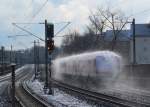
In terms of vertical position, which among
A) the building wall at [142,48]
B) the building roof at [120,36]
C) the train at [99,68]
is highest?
the building roof at [120,36]

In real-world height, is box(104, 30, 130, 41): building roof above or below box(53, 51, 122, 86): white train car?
above

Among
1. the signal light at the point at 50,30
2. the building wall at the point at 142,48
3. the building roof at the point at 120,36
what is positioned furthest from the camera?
the building roof at the point at 120,36

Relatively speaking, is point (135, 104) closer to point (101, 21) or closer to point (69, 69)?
point (69, 69)

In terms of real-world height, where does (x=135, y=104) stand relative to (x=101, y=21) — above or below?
below

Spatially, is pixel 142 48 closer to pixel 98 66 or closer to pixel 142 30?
pixel 142 30

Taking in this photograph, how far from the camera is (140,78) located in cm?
4869

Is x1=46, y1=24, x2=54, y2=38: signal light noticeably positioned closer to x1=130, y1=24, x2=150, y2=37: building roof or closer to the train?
the train

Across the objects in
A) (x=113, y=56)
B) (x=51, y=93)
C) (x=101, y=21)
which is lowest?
(x=51, y=93)

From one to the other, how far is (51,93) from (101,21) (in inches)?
2298

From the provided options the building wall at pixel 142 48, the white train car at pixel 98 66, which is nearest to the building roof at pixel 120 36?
the building wall at pixel 142 48

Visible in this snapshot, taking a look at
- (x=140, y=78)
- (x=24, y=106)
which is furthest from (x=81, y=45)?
(x=24, y=106)

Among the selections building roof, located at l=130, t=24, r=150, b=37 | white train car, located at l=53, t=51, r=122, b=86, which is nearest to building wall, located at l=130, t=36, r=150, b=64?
building roof, located at l=130, t=24, r=150, b=37

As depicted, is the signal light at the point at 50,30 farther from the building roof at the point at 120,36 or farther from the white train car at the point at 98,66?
the building roof at the point at 120,36

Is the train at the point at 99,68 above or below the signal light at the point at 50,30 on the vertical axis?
below
